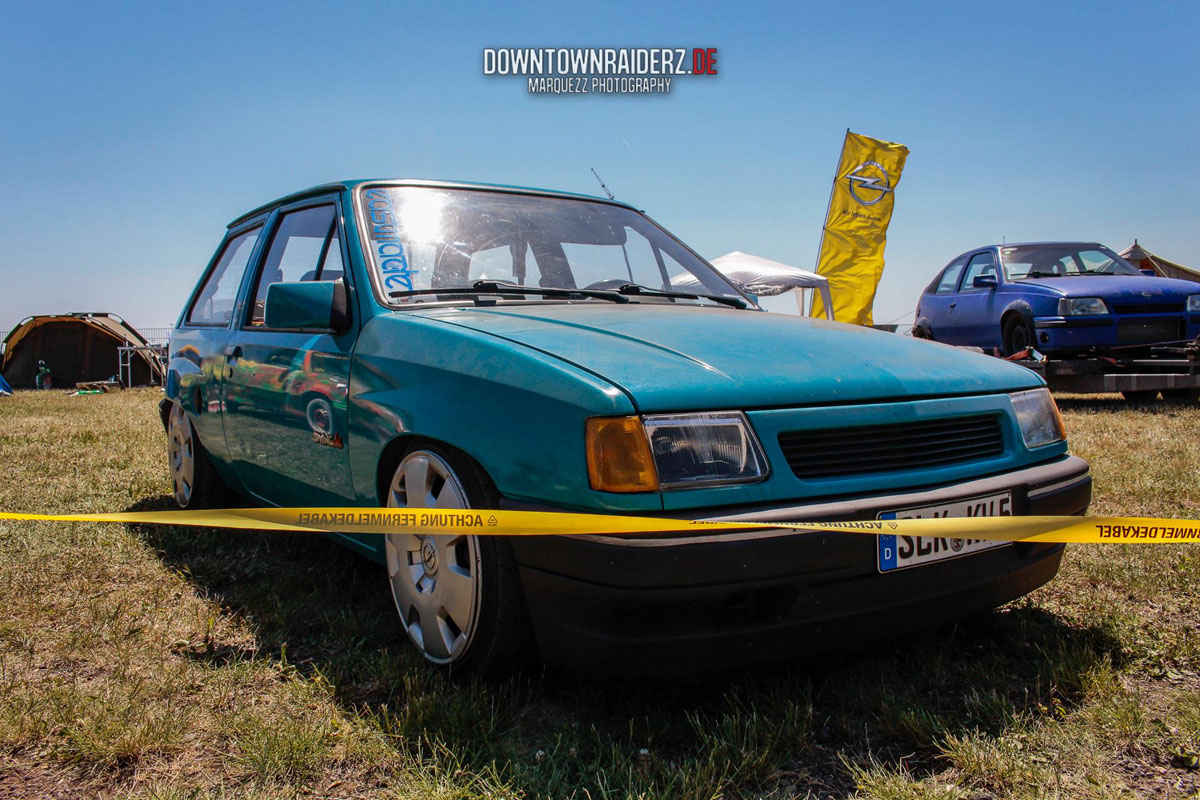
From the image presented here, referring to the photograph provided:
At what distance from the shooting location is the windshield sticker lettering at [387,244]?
281cm

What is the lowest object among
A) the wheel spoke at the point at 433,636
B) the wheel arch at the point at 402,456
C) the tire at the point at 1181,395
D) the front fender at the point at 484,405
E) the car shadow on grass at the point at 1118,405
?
the wheel spoke at the point at 433,636

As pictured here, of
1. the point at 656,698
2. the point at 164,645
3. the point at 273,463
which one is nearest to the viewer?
the point at 656,698

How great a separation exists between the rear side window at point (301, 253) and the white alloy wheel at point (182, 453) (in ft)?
3.14

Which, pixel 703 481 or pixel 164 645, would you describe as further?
pixel 164 645

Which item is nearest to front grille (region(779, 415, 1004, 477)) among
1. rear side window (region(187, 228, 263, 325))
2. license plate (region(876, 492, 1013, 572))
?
license plate (region(876, 492, 1013, 572))

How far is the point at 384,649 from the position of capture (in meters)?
2.56

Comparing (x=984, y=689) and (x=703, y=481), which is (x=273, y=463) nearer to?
(x=703, y=481)

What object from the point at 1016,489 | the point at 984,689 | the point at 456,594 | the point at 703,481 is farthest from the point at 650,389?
the point at 984,689

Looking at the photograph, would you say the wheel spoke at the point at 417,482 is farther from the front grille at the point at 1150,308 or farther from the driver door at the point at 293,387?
the front grille at the point at 1150,308

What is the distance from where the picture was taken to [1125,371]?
8.53m

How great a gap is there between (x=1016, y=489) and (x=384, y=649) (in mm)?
1809

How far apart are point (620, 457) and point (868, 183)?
50.3ft

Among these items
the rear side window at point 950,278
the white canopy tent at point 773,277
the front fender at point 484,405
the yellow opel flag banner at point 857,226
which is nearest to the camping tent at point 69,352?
the white canopy tent at point 773,277

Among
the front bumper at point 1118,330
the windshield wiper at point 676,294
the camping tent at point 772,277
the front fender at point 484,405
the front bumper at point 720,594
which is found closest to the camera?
the front bumper at point 720,594
